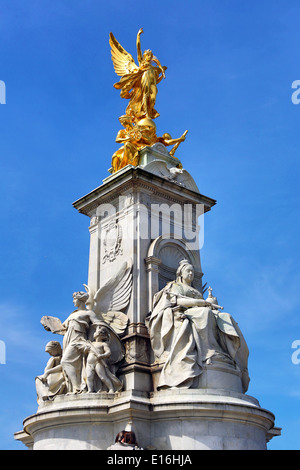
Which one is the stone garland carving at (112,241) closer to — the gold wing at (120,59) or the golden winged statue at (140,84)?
the golden winged statue at (140,84)

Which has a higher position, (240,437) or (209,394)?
(209,394)

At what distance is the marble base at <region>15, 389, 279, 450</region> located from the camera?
13883 mm

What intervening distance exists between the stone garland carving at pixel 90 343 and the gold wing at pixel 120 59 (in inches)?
269

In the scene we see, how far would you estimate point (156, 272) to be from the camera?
16953 mm

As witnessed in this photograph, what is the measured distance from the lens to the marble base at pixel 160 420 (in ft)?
45.5

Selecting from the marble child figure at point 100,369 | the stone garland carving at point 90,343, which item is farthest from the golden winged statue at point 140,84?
the marble child figure at point 100,369

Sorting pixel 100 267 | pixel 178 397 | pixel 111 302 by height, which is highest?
pixel 100 267

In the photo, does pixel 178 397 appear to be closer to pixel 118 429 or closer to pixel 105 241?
pixel 118 429

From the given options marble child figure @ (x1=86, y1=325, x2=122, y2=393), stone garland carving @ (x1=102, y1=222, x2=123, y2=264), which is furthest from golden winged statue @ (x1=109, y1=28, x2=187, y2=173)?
marble child figure @ (x1=86, y1=325, x2=122, y2=393)

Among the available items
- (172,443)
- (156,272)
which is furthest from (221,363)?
(156,272)

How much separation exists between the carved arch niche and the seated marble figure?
61cm
